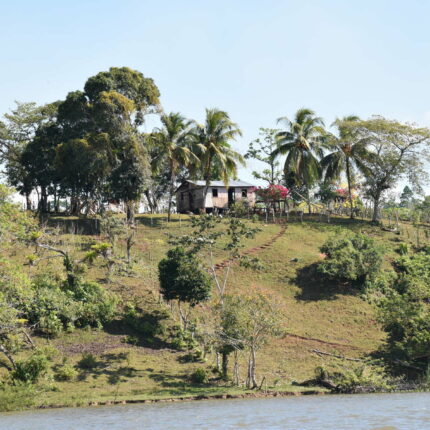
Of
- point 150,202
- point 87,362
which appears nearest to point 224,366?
point 87,362

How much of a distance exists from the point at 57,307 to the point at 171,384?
823 centimetres

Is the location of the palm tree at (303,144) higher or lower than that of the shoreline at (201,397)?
higher

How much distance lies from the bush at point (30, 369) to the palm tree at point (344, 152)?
150ft

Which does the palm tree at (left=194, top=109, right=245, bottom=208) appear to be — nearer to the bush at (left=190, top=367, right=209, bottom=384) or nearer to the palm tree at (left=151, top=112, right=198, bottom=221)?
the palm tree at (left=151, top=112, right=198, bottom=221)

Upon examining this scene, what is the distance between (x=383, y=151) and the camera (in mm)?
65938

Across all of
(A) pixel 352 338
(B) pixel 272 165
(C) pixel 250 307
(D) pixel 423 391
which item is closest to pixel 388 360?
(A) pixel 352 338

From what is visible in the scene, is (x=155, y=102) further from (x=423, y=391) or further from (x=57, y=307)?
(x=423, y=391)

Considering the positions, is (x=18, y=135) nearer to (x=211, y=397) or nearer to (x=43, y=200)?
(x=43, y=200)

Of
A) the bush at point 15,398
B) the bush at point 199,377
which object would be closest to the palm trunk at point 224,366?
the bush at point 199,377

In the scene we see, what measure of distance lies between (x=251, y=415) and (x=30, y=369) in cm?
1202

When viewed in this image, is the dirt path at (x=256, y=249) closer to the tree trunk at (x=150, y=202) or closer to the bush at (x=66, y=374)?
the bush at (x=66, y=374)

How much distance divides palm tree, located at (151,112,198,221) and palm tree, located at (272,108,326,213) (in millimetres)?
11386

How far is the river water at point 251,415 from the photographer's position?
757 inches

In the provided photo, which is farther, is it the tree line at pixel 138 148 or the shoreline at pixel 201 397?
the tree line at pixel 138 148
